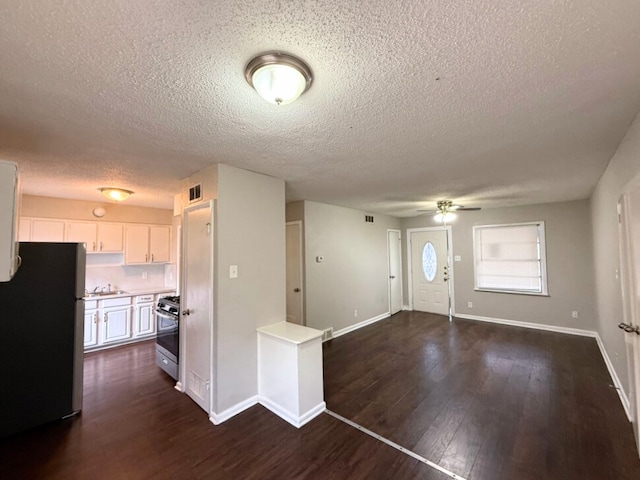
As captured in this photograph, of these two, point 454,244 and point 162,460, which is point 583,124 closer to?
point 162,460

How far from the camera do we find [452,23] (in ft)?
3.49

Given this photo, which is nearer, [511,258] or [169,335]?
[169,335]

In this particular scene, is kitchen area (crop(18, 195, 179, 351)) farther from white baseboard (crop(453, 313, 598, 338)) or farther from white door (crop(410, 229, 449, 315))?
white baseboard (crop(453, 313, 598, 338))

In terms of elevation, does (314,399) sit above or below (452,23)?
below

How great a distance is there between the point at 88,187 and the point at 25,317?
70.7 inches

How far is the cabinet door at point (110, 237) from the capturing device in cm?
468

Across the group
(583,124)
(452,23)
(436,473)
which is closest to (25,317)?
(436,473)

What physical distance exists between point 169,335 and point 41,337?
118 cm

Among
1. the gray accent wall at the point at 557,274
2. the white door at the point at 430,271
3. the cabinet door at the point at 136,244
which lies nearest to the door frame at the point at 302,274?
the cabinet door at the point at 136,244

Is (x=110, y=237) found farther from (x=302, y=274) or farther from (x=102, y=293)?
(x=302, y=274)

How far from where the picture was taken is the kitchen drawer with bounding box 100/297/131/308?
4.43 meters

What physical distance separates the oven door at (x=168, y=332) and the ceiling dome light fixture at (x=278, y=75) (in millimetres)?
2966

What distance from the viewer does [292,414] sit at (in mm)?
2533

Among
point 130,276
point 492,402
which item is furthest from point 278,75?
point 130,276
